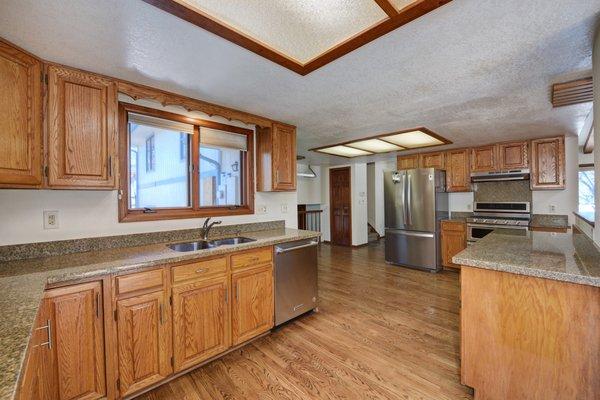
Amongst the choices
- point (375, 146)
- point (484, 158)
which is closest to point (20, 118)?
point (375, 146)

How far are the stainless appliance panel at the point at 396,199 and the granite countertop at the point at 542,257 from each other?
249 cm

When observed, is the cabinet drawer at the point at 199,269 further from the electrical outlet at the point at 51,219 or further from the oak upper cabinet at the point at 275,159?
the oak upper cabinet at the point at 275,159

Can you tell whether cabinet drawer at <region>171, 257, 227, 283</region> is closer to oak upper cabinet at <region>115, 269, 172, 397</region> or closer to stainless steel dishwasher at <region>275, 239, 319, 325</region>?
oak upper cabinet at <region>115, 269, 172, 397</region>

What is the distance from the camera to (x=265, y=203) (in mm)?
3188

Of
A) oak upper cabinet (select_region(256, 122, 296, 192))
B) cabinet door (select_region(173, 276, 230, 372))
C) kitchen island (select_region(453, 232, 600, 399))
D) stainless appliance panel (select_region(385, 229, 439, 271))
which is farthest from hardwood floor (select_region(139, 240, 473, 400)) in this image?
oak upper cabinet (select_region(256, 122, 296, 192))

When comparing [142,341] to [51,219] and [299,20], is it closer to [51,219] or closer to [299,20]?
[51,219]

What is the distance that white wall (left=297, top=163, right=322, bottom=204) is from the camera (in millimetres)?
7075

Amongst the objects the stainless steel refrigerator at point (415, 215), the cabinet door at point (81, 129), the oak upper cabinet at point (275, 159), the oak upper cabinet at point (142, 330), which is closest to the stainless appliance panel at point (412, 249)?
the stainless steel refrigerator at point (415, 215)

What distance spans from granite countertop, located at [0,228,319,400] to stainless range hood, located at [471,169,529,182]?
379cm

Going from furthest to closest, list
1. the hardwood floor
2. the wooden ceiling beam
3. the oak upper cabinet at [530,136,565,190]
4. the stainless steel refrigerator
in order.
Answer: the stainless steel refrigerator
the oak upper cabinet at [530,136,565,190]
the hardwood floor
the wooden ceiling beam

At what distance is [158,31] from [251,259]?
1711 mm

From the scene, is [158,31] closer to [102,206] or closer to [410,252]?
[102,206]

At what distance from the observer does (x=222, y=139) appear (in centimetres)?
284

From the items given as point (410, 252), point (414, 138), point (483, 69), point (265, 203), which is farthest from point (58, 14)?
point (410, 252)
